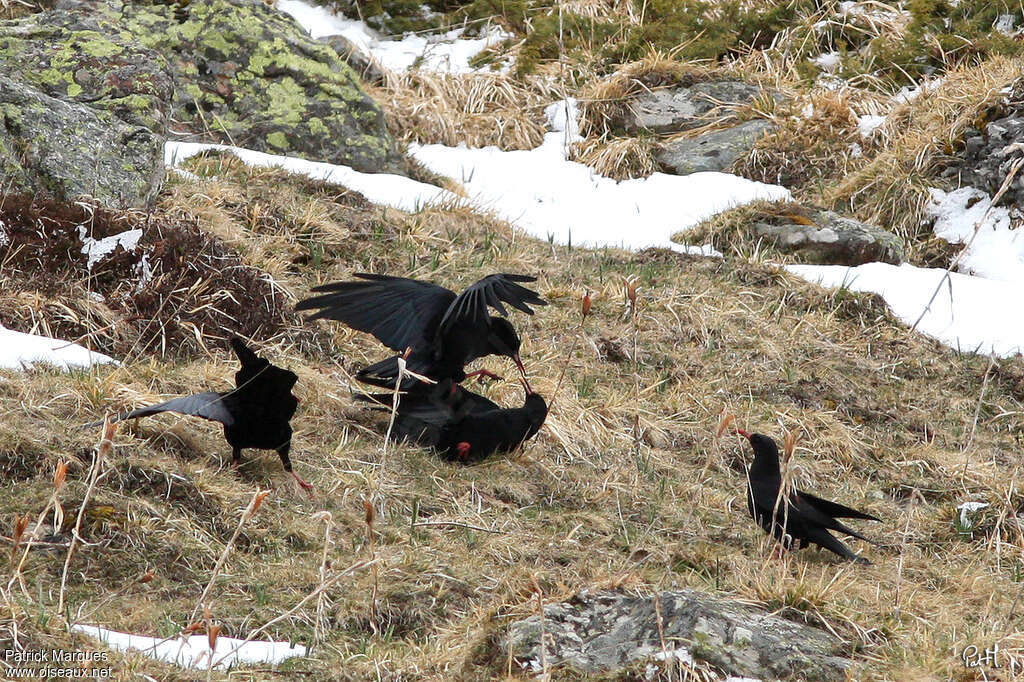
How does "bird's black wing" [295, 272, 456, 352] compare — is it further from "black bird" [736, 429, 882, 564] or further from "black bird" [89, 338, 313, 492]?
"black bird" [736, 429, 882, 564]

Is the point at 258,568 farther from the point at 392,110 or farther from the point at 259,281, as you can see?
the point at 392,110

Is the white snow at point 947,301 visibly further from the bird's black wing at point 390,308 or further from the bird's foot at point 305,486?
the bird's foot at point 305,486

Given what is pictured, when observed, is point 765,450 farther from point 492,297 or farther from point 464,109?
point 464,109

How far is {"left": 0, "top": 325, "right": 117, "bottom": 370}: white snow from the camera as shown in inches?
198

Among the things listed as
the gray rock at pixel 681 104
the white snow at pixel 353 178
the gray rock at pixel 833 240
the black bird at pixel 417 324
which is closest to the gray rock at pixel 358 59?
the gray rock at pixel 681 104

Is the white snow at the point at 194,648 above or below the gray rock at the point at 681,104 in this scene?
above

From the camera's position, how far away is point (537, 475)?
208 inches

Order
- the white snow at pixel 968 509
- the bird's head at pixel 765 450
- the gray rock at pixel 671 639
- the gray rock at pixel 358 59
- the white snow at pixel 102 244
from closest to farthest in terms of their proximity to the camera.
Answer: the gray rock at pixel 671 639 → the bird's head at pixel 765 450 → the white snow at pixel 968 509 → the white snow at pixel 102 244 → the gray rock at pixel 358 59

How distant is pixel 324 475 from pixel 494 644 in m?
1.63

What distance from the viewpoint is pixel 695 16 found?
38.6ft

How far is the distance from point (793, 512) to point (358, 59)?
25.7 feet

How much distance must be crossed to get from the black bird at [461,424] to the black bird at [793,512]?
1046 mm

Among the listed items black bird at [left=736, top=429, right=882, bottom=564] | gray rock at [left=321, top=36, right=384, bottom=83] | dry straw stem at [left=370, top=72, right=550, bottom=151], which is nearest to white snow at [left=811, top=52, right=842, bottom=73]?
dry straw stem at [left=370, top=72, right=550, bottom=151]

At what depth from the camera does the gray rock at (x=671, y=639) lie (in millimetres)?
3215
